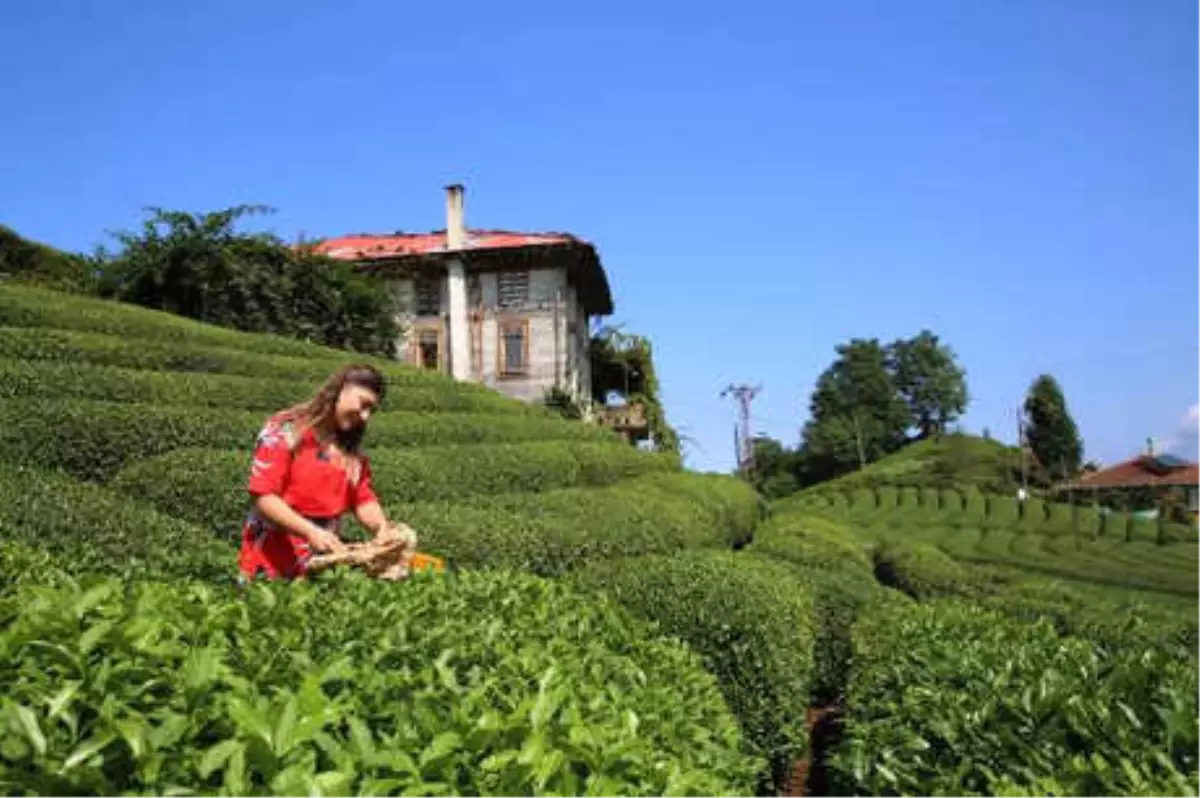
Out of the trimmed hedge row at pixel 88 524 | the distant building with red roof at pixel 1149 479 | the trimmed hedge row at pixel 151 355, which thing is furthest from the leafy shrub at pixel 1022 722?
the distant building with red roof at pixel 1149 479

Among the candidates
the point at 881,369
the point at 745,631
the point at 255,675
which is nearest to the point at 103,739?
the point at 255,675

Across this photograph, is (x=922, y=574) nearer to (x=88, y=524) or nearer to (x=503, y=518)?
(x=503, y=518)

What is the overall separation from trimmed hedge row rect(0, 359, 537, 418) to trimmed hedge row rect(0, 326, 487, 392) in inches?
13.8

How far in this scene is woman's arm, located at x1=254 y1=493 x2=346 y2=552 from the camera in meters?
4.38

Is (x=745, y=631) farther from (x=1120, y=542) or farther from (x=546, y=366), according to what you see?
(x=1120, y=542)

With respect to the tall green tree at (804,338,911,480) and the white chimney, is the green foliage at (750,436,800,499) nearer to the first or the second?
the tall green tree at (804,338,911,480)

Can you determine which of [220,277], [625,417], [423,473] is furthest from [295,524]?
[625,417]

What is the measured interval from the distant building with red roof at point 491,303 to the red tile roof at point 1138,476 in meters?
44.3

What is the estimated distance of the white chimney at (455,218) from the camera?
103 feet

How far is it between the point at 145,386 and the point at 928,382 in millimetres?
81935

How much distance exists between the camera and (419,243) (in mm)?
33188

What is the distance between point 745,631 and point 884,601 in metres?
5.79

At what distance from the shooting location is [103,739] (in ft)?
5.01

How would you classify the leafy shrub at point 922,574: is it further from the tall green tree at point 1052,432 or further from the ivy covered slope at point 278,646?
the tall green tree at point 1052,432
